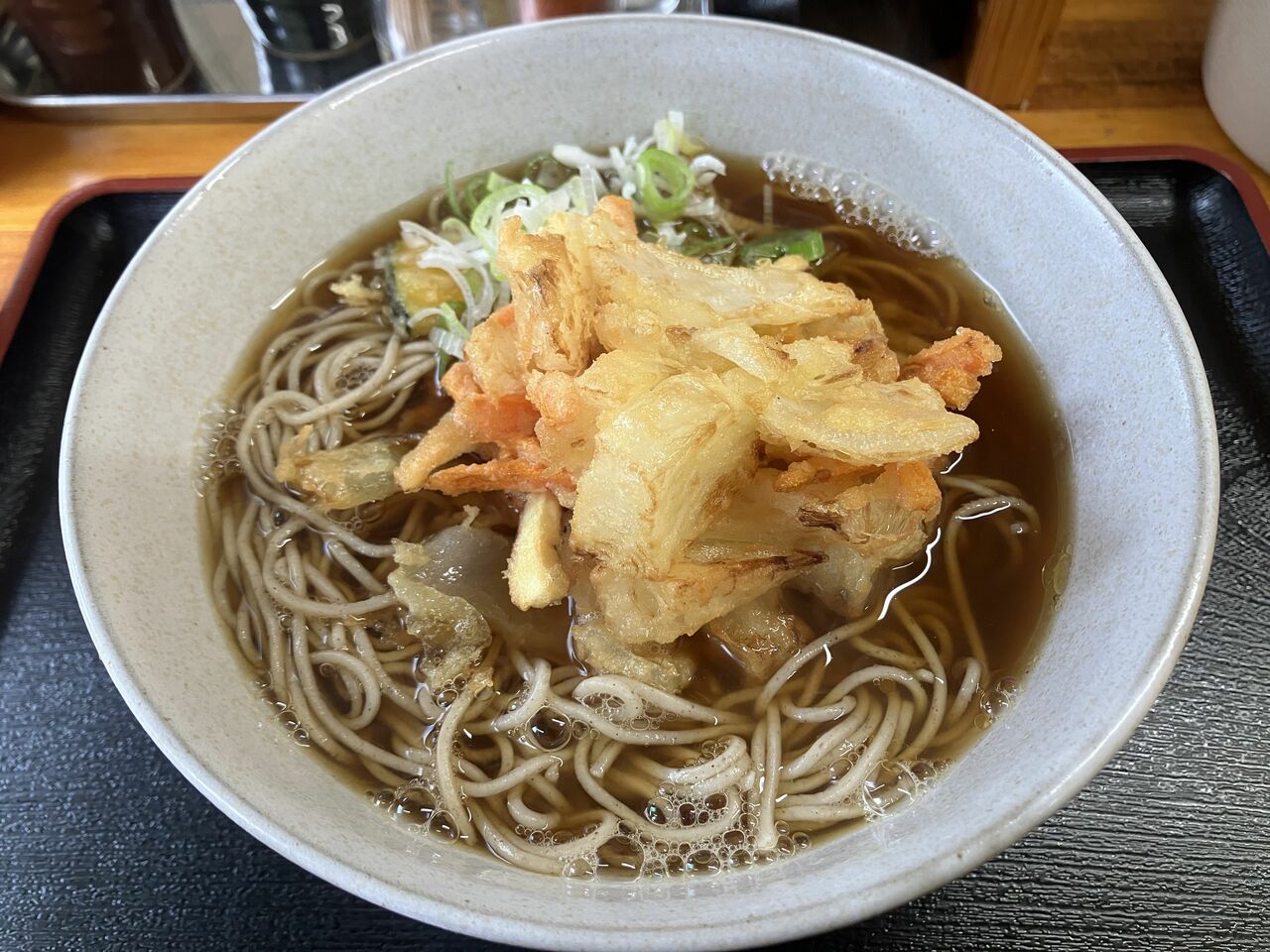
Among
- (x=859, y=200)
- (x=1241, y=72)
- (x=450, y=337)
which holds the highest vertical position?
(x=1241, y=72)

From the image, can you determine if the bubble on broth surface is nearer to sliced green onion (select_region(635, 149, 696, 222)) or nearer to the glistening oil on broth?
the glistening oil on broth

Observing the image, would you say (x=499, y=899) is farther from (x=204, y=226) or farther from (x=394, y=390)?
(x=204, y=226)

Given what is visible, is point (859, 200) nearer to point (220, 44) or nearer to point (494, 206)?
point (494, 206)

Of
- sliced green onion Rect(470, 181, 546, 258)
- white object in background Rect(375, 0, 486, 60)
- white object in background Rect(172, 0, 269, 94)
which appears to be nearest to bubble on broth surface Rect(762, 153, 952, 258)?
sliced green onion Rect(470, 181, 546, 258)

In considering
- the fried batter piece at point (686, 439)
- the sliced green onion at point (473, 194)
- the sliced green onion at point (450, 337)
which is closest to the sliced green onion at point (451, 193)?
the sliced green onion at point (473, 194)

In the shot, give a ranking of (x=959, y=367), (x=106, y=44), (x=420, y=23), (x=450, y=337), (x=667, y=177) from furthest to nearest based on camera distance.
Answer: (x=420, y=23), (x=106, y=44), (x=667, y=177), (x=450, y=337), (x=959, y=367)

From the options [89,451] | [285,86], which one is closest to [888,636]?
[89,451]

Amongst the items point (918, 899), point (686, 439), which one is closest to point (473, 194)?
point (686, 439)
